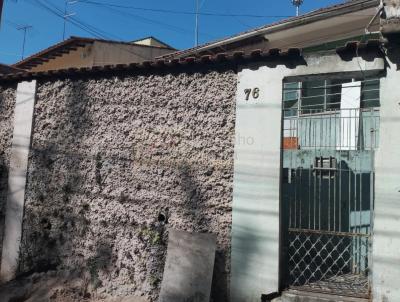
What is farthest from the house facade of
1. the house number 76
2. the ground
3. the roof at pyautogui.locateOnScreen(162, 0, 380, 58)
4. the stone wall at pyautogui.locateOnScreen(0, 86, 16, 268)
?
the roof at pyautogui.locateOnScreen(162, 0, 380, 58)

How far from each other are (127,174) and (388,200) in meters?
3.28

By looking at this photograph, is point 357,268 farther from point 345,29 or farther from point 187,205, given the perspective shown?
point 345,29

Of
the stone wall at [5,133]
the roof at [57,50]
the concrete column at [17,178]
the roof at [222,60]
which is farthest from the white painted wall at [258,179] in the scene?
the roof at [57,50]

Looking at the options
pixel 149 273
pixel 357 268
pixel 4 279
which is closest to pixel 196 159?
pixel 149 273

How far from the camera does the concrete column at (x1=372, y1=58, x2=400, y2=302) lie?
455cm

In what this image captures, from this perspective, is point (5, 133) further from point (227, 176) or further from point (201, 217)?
point (227, 176)

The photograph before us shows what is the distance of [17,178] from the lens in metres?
7.17

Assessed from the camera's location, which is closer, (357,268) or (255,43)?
(357,268)

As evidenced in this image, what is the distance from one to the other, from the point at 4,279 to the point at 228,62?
4.79 m

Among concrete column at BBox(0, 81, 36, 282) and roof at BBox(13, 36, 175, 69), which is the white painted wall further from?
roof at BBox(13, 36, 175, 69)

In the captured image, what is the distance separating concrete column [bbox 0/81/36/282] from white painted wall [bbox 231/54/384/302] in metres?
3.60

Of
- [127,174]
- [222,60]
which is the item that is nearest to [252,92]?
[222,60]

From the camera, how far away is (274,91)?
5.27 metres

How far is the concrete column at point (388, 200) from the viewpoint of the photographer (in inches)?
179
